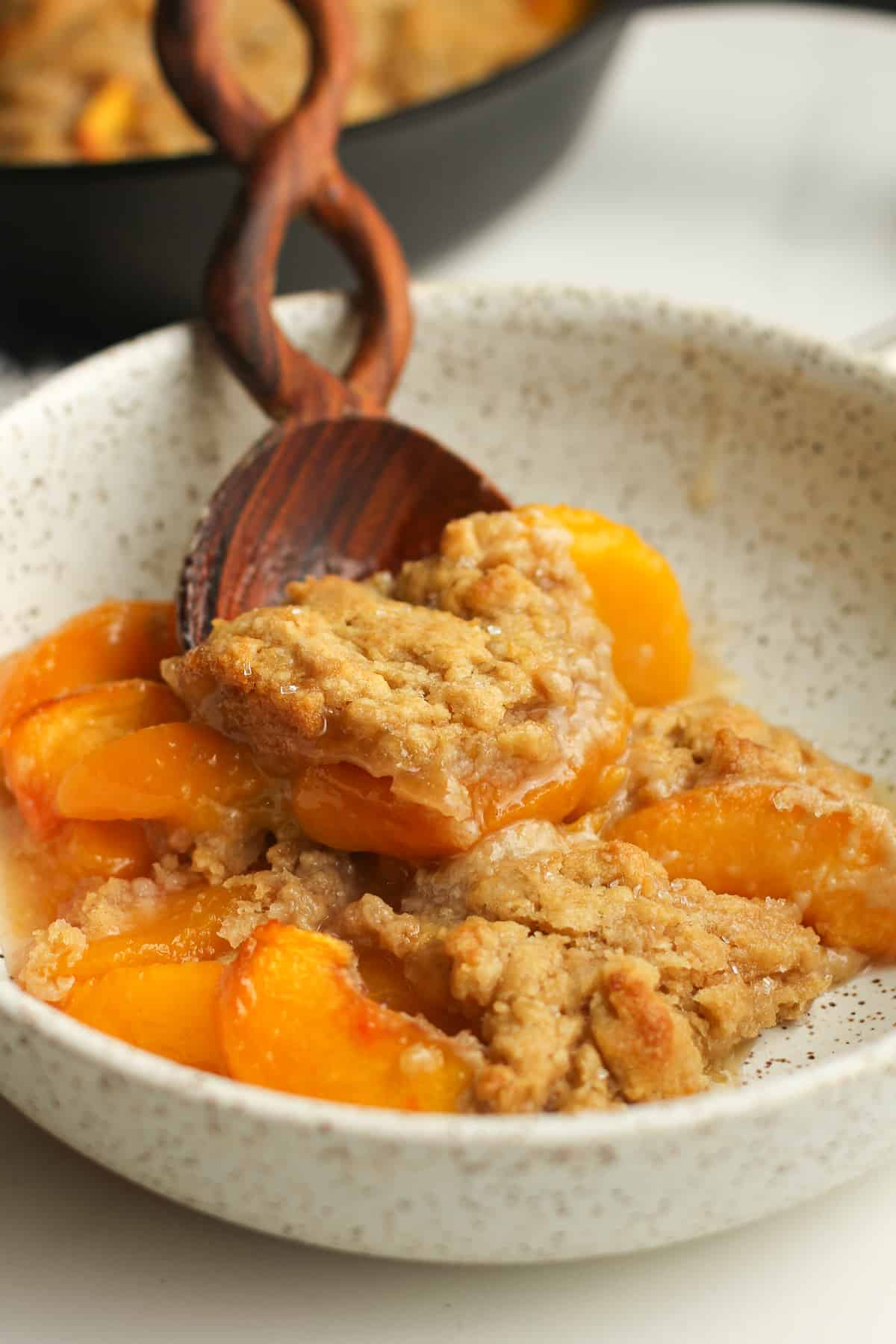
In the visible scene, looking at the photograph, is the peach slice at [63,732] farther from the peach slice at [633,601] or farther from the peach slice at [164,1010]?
the peach slice at [633,601]

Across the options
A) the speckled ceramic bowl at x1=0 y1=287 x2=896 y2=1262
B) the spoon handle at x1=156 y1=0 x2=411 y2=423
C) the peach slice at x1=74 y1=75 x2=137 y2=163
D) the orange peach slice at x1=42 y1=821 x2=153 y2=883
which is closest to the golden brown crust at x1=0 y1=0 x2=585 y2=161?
the peach slice at x1=74 y1=75 x2=137 y2=163

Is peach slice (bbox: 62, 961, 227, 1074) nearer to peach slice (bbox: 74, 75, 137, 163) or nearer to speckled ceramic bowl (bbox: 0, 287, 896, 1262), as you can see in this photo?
speckled ceramic bowl (bbox: 0, 287, 896, 1262)

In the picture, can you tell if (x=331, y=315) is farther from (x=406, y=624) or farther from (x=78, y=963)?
(x=78, y=963)


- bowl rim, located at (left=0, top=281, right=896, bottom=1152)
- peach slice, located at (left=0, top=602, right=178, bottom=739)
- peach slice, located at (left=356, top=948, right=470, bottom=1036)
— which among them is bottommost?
peach slice, located at (left=356, top=948, right=470, bottom=1036)

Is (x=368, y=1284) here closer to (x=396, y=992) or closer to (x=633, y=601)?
(x=396, y=992)

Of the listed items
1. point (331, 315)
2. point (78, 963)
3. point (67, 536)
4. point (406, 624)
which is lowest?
point (78, 963)

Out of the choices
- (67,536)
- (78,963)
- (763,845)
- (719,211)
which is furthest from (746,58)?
(78,963)

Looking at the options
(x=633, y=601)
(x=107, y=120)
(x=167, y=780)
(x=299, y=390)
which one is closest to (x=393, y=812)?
(x=167, y=780)
